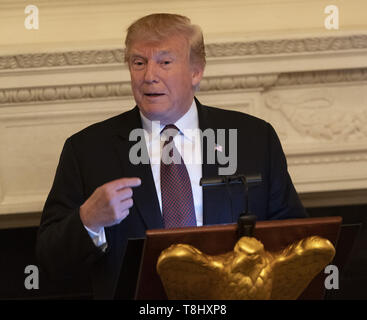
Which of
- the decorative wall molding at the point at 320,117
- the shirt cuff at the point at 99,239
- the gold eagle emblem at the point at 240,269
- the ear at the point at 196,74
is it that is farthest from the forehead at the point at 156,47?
the decorative wall molding at the point at 320,117

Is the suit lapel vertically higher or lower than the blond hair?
lower

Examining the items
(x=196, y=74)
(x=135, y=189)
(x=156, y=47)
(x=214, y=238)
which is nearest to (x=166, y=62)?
(x=156, y=47)

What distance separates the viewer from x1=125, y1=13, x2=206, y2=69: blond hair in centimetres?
249

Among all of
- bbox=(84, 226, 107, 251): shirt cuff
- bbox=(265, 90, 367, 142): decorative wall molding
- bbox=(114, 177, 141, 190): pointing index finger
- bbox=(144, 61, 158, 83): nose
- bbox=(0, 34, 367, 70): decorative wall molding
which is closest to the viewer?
bbox=(114, 177, 141, 190): pointing index finger

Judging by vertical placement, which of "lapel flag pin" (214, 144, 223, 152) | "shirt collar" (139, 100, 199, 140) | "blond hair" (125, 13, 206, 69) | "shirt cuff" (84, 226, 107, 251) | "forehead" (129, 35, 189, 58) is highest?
"blond hair" (125, 13, 206, 69)

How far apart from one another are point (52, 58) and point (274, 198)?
1.27 metres

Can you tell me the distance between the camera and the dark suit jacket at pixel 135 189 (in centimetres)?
248

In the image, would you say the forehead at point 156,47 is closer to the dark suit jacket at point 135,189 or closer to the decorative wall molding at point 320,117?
the dark suit jacket at point 135,189

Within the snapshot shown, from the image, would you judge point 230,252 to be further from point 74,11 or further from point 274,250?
point 74,11

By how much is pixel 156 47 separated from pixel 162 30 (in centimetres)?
6

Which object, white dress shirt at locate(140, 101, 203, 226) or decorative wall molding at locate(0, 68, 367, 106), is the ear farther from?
decorative wall molding at locate(0, 68, 367, 106)

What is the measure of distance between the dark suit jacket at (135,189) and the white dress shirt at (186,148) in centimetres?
3

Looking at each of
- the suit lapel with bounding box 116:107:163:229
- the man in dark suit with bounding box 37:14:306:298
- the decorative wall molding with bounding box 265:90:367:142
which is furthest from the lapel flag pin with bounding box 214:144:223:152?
the decorative wall molding with bounding box 265:90:367:142
